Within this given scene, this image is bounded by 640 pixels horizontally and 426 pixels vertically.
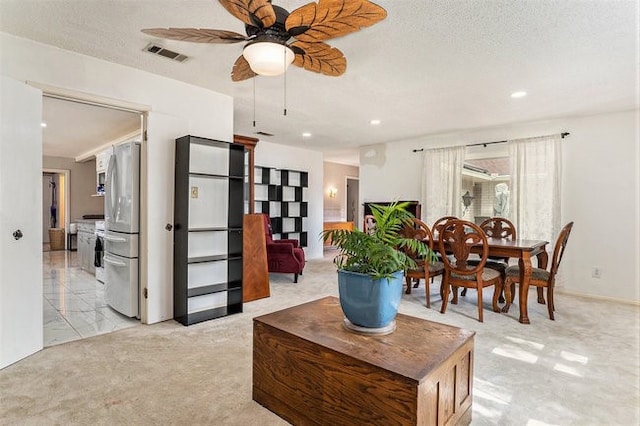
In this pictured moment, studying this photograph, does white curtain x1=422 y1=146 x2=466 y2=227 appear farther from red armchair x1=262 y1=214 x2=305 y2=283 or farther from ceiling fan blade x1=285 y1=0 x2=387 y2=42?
ceiling fan blade x1=285 y1=0 x2=387 y2=42

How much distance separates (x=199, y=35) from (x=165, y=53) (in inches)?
48.6

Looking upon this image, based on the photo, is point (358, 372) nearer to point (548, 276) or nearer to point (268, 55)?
point (268, 55)

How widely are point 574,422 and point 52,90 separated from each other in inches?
162

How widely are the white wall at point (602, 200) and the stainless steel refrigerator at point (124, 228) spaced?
5.16 metres

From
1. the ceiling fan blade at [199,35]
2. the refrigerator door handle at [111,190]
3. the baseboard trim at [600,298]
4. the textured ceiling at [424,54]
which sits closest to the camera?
the ceiling fan blade at [199,35]

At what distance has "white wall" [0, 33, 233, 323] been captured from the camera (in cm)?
256

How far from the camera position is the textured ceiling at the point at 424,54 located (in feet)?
7.02

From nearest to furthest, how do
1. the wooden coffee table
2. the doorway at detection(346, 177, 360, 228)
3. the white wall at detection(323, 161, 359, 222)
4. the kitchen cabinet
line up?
the wooden coffee table
the kitchen cabinet
the white wall at detection(323, 161, 359, 222)
the doorway at detection(346, 177, 360, 228)

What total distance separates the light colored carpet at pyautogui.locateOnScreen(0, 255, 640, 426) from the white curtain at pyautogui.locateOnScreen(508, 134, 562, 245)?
1589mm

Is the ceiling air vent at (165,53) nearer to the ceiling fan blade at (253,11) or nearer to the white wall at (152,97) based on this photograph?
the white wall at (152,97)

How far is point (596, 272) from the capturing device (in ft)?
14.4

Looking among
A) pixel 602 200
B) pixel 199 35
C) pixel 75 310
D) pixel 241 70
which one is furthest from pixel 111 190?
pixel 602 200

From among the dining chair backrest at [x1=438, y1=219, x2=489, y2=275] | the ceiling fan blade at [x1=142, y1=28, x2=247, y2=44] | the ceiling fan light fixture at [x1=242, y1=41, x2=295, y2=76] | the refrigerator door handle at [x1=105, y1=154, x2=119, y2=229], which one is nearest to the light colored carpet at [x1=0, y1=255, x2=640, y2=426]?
the dining chair backrest at [x1=438, y1=219, x2=489, y2=275]

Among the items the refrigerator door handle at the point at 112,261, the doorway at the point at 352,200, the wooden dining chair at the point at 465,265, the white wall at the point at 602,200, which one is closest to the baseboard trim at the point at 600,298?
the white wall at the point at 602,200
